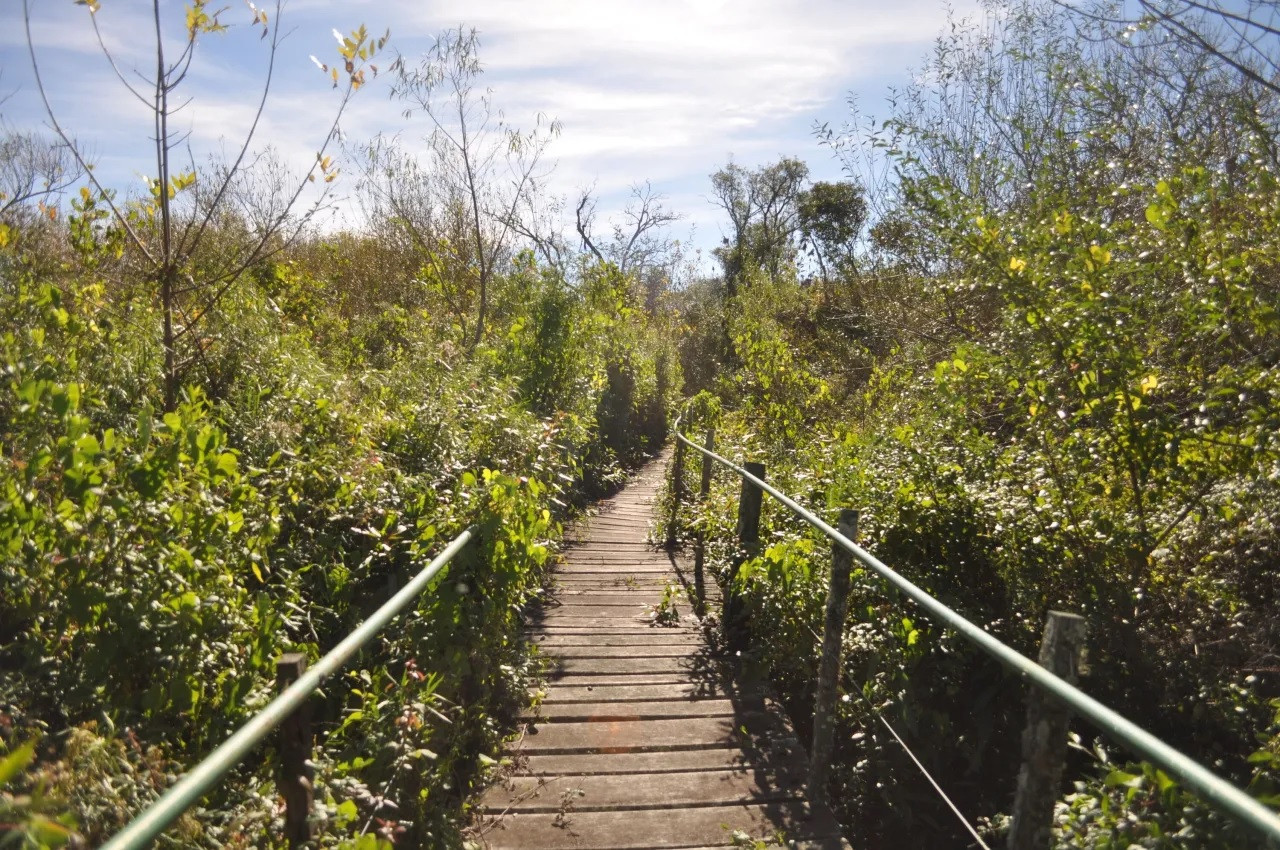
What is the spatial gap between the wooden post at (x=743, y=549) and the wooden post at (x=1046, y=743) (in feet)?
10.6

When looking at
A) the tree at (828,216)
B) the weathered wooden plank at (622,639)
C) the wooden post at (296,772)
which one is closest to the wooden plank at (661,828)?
the wooden post at (296,772)

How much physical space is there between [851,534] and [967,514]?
1435mm

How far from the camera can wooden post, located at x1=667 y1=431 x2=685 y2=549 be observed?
27.2ft

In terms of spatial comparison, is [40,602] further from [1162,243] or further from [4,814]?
[1162,243]

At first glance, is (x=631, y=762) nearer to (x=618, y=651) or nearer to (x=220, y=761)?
(x=618, y=651)

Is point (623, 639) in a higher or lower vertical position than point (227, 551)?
lower

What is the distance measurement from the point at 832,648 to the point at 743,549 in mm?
2035

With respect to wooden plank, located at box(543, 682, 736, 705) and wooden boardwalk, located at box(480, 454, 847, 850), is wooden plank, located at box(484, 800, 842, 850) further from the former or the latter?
wooden plank, located at box(543, 682, 736, 705)

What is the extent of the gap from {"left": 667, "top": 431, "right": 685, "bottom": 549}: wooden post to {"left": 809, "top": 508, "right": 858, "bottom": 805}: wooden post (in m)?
4.76

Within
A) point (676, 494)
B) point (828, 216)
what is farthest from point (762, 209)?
point (676, 494)

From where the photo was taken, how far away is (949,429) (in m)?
4.75

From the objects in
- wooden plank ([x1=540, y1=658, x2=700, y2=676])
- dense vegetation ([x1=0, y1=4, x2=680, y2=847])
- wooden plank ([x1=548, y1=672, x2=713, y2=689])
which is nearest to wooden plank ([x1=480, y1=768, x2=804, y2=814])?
dense vegetation ([x1=0, y1=4, x2=680, y2=847])

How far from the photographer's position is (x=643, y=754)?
12.8 ft

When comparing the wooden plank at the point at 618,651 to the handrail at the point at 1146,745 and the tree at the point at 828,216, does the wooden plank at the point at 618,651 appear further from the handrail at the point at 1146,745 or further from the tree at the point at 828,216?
the tree at the point at 828,216
